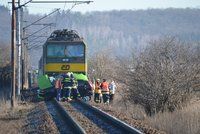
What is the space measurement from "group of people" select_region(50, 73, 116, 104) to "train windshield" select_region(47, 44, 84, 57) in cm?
170

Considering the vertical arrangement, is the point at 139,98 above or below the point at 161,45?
below

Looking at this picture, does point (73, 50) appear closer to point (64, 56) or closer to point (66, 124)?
point (64, 56)

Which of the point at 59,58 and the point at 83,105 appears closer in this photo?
the point at 83,105

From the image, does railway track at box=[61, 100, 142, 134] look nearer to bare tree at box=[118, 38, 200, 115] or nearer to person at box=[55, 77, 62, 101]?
bare tree at box=[118, 38, 200, 115]

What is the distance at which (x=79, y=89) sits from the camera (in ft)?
104

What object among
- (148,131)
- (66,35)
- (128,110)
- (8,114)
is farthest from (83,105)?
(148,131)

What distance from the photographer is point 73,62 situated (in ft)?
104

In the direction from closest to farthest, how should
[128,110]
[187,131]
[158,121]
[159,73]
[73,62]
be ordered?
[187,131] < [158,121] < [159,73] < [128,110] < [73,62]

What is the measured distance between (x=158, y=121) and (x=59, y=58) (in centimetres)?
1443

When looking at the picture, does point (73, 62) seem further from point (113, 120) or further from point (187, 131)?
point (187, 131)

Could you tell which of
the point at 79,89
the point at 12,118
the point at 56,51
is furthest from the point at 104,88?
the point at 12,118

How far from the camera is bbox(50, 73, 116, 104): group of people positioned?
1177 inches

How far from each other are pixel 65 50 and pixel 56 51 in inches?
21.4

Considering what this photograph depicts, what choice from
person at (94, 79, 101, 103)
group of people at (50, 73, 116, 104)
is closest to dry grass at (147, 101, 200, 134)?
group of people at (50, 73, 116, 104)
